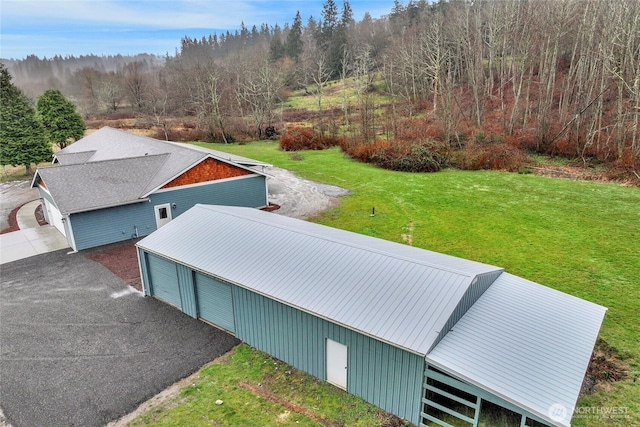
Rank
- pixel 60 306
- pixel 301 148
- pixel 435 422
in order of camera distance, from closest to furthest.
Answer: pixel 435 422 < pixel 60 306 < pixel 301 148

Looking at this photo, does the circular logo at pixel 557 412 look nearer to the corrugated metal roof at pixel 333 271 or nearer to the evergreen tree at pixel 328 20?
the corrugated metal roof at pixel 333 271

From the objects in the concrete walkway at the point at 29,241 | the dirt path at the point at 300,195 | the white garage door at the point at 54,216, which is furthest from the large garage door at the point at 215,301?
the white garage door at the point at 54,216

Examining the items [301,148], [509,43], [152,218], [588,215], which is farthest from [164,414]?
[509,43]

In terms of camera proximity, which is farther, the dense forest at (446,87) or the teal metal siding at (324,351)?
the dense forest at (446,87)

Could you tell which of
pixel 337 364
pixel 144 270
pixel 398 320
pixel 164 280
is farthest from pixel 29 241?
pixel 398 320

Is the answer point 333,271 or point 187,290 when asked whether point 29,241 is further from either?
point 333,271

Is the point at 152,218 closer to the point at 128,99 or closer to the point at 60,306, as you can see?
the point at 60,306

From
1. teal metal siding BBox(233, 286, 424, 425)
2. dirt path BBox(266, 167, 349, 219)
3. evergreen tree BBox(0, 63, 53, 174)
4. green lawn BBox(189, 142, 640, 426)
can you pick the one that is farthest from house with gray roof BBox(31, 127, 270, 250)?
evergreen tree BBox(0, 63, 53, 174)
